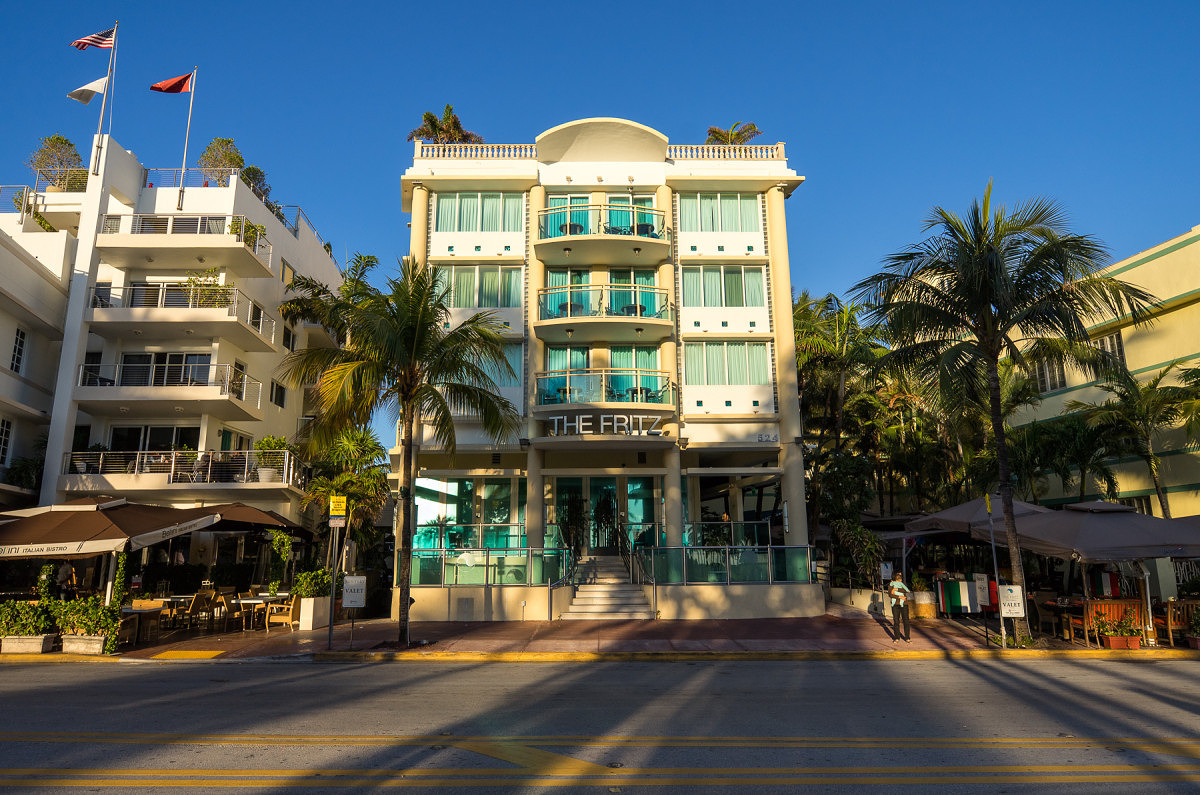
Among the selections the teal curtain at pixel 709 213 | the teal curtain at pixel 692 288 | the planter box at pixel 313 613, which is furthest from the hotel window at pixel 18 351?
the teal curtain at pixel 709 213

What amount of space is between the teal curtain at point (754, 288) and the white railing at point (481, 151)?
924 cm

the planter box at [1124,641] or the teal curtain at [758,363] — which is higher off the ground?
the teal curtain at [758,363]

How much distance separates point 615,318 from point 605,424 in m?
3.74

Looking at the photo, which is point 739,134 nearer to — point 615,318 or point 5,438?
point 615,318

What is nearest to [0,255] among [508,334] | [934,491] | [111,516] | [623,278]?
[111,516]

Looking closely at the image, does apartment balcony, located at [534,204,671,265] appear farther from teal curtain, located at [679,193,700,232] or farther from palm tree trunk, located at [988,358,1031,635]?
palm tree trunk, located at [988,358,1031,635]

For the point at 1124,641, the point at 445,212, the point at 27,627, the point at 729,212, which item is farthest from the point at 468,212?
the point at 1124,641

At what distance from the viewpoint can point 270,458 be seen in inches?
1083

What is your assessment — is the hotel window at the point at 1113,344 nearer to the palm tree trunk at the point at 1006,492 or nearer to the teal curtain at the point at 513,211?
the palm tree trunk at the point at 1006,492

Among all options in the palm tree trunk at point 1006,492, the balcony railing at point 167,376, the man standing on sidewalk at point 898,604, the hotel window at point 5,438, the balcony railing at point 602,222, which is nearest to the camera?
the palm tree trunk at point 1006,492

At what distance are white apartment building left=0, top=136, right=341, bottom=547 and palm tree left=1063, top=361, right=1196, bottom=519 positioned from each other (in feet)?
88.7

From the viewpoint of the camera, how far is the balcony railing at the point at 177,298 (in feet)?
91.0

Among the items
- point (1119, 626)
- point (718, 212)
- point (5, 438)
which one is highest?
point (718, 212)

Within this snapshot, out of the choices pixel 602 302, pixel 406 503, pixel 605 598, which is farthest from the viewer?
pixel 602 302
